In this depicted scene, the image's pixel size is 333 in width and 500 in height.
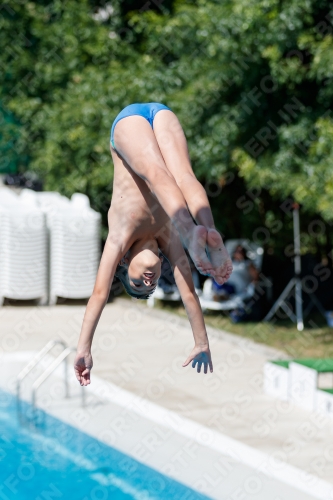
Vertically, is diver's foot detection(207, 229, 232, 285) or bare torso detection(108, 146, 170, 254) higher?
diver's foot detection(207, 229, 232, 285)

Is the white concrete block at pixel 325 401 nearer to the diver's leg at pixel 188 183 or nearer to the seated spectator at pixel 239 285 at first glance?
the seated spectator at pixel 239 285

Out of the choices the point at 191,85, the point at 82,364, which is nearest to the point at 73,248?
the point at 191,85

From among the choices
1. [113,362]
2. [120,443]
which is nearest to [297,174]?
[113,362]

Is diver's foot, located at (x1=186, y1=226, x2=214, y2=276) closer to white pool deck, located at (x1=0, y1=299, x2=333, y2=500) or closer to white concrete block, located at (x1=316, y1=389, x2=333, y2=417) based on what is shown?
white pool deck, located at (x1=0, y1=299, x2=333, y2=500)

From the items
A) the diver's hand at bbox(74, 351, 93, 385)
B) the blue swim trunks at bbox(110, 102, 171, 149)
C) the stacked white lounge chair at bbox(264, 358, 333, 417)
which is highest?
the blue swim trunks at bbox(110, 102, 171, 149)

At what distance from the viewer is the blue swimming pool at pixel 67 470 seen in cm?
759

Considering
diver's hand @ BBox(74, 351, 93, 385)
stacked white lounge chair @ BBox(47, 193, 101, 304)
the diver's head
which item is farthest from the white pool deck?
the diver's head

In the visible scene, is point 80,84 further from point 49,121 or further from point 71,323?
point 71,323

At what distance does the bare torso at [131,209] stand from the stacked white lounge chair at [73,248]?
1077 centimetres

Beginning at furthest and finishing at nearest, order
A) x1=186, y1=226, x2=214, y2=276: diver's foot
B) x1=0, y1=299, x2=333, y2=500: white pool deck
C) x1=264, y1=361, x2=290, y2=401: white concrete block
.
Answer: x1=264, y1=361, x2=290, y2=401: white concrete block
x1=0, y1=299, x2=333, y2=500: white pool deck
x1=186, y1=226, x2=214, y2=276: diver's foot

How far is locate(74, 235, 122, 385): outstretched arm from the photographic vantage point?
4184mm

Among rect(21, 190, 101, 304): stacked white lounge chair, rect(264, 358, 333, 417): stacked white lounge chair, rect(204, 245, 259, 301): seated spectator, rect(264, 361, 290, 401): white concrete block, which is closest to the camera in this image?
rect(264, 358, 333, 417): stacked white lounge chair

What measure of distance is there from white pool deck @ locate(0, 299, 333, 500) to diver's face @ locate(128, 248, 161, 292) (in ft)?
11.0

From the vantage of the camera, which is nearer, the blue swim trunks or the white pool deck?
the blue swim trunks
